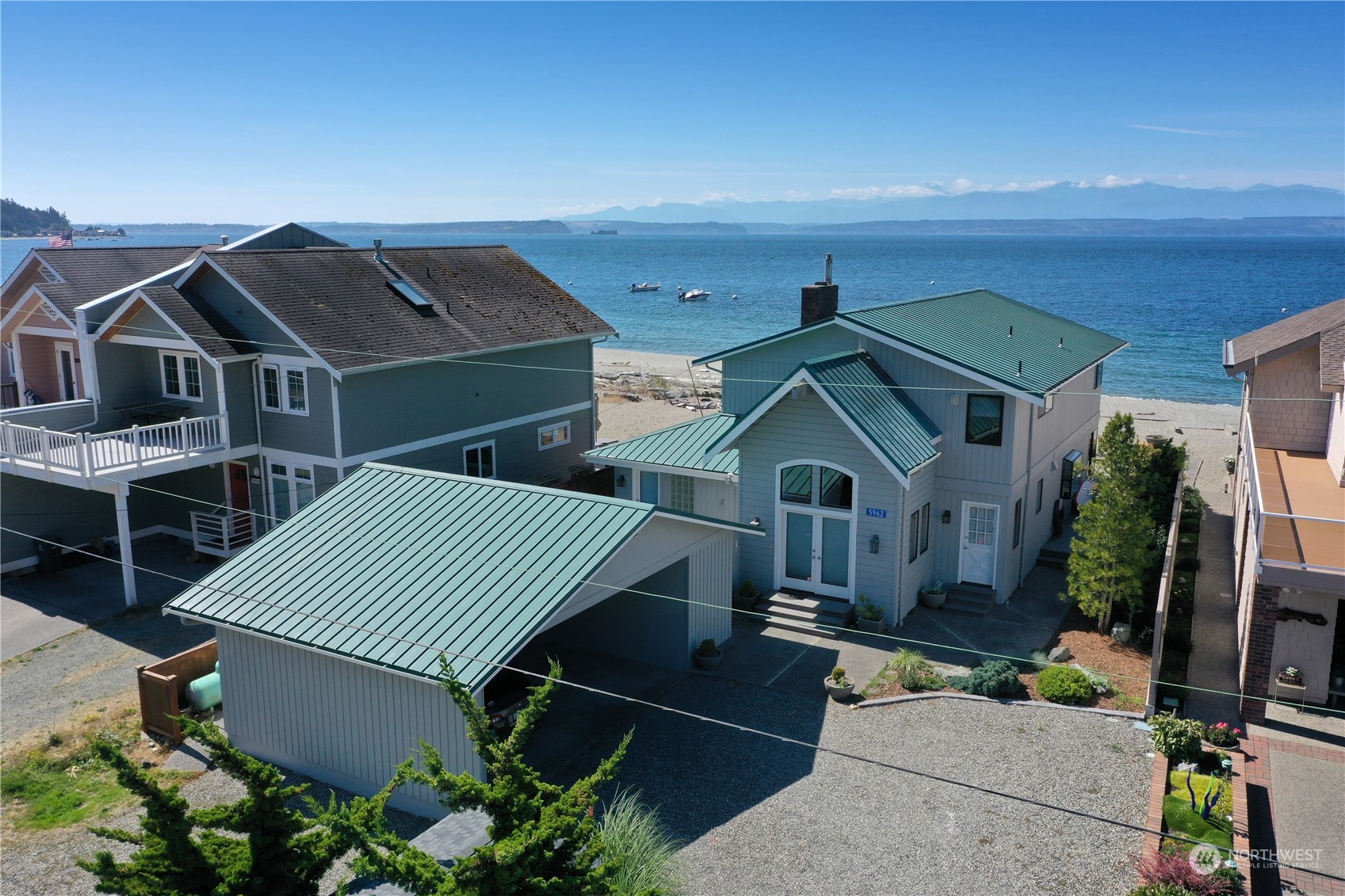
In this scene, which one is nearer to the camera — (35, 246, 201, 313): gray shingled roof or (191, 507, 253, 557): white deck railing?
(191, 507, 253, 557): white deck railing

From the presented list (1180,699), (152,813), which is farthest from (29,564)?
(1180,699)

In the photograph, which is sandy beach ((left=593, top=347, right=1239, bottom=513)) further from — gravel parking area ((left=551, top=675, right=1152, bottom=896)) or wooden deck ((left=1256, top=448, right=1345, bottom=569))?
gravel parking area ((left=551, top=675, right=1152, bottom=896))

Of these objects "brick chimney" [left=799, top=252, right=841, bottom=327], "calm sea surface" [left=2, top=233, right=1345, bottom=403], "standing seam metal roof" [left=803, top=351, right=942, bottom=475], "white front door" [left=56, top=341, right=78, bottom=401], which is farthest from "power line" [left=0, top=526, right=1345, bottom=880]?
"calm sea surface" [left=2, top=233, right=1345, bottom=403]

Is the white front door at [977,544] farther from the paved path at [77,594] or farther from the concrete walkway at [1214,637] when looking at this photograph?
the paved path at [77,594]

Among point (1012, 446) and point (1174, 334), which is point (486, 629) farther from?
point (1174, 334)

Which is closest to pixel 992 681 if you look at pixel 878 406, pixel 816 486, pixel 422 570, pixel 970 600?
pixel 970 600
